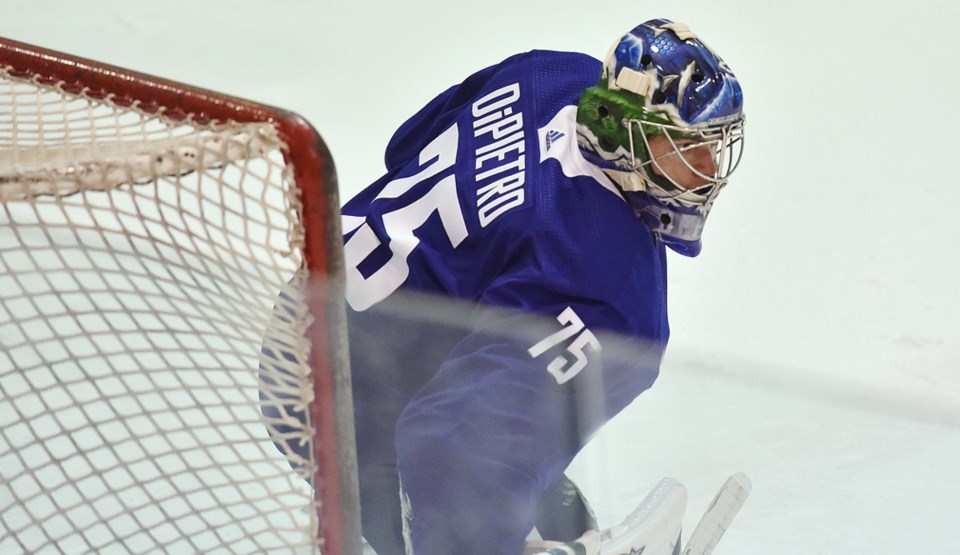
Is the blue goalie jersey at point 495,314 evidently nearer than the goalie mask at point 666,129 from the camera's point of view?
Yes

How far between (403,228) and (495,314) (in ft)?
0.90

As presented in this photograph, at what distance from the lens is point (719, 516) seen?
2039 millimetres

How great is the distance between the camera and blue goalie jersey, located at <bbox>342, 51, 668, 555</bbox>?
1.62 meters

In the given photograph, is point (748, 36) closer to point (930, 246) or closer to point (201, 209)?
point (930, 246)

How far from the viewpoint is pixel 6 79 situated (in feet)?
4.71

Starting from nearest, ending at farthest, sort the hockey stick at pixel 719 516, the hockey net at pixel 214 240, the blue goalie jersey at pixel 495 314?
the hockey net at pixel 214 240
the blue goalie jersey at pixel 495 314
the hockey stick at pixel 719 516

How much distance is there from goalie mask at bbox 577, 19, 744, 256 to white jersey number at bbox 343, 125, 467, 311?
20 cm

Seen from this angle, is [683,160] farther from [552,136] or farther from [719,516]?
[719,516]

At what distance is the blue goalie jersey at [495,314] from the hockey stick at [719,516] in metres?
0.36

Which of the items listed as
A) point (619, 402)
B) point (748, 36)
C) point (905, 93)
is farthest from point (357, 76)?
point (619, 402)

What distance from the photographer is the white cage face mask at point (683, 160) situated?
1.74m

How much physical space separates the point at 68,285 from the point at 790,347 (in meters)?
1.41

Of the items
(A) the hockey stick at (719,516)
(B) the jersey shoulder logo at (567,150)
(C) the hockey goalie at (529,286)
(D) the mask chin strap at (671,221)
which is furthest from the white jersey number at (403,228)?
(A) the hockey stick at (719,516)

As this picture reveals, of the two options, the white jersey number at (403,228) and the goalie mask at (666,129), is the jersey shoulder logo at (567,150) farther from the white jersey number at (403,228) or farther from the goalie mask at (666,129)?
the white jersey number at (403,228)
